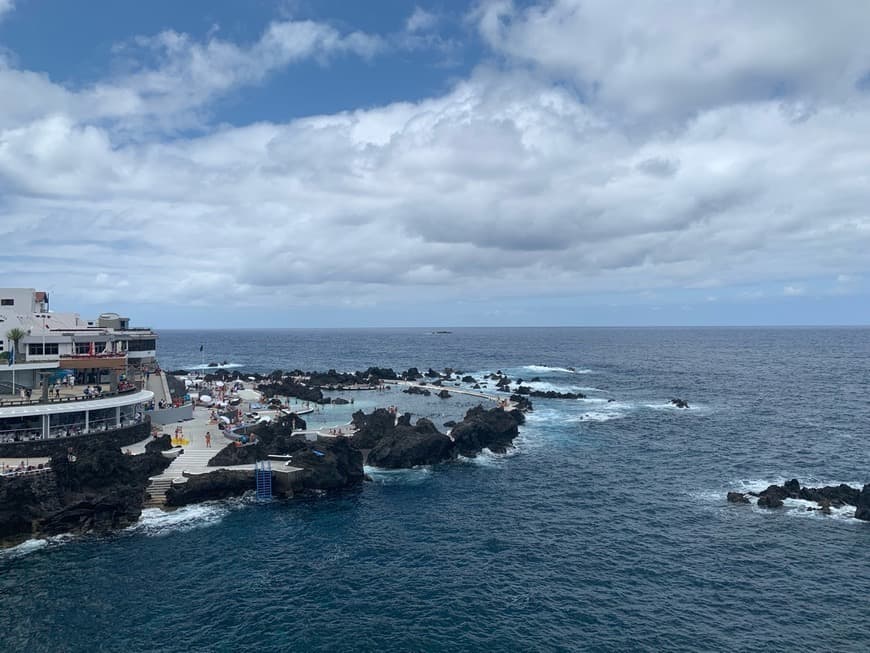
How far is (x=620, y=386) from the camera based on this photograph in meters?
135

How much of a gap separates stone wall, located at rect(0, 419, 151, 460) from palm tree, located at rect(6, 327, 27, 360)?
1530 cm

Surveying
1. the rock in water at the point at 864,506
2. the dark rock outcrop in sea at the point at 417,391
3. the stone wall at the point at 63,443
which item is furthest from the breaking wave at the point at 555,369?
the stone wall at the point at 63,443

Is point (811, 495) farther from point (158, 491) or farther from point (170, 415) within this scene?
point (170, 415)

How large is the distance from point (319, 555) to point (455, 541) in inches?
427

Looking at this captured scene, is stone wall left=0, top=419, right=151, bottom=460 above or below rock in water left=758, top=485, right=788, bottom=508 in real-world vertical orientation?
above

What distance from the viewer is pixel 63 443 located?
172 ft

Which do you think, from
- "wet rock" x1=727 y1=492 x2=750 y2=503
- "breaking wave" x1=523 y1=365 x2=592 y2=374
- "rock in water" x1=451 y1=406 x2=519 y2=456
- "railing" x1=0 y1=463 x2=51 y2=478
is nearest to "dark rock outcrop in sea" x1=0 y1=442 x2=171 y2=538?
"railing" x1=0 y1=463 x2=51 y2=478

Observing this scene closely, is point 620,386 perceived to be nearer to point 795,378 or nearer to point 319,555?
point 795,378

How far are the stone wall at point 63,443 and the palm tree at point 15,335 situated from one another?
15.3 m

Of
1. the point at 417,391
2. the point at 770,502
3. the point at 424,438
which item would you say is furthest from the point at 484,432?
the point at 417,391

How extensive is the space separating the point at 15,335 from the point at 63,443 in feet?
55.1

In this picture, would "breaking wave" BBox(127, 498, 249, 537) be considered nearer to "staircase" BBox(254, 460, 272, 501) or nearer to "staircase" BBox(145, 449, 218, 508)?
"staircase" BBox(145, 449, 218, 508)

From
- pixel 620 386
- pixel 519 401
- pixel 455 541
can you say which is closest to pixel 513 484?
pixel 455 541

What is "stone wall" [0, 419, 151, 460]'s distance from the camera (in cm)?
5031
